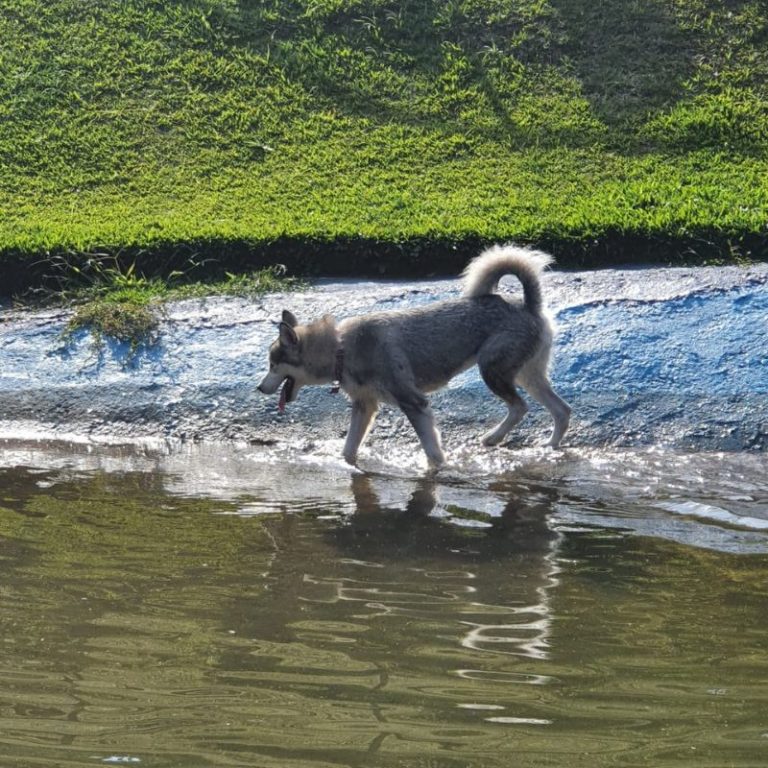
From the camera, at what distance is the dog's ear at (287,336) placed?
7891 mm

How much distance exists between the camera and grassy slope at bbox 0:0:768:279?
413 inches

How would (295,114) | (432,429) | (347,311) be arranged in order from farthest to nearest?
(295,114) < (347,311) < (432,429)

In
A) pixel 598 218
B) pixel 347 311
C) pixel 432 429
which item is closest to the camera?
pixel 432 429

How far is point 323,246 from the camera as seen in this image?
10336mm

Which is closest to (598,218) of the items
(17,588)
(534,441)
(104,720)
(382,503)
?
(534,441)

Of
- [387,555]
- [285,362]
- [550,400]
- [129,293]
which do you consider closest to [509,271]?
[550,400]

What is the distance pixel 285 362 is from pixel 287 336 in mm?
167

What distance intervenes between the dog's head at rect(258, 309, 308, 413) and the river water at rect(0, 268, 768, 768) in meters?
0.42

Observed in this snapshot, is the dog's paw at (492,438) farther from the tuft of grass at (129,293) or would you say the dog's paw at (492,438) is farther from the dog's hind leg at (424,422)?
the tuft of grass at (129,293)

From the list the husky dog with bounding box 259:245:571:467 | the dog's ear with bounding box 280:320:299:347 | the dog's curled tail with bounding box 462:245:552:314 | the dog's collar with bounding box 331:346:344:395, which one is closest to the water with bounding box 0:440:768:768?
the husky dog with bounding box 259:245:571:467

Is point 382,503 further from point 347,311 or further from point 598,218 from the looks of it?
point 598,218

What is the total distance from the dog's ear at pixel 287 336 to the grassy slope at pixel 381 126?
8.16 feet

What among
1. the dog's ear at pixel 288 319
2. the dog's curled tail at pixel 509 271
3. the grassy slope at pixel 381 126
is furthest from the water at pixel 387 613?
the grassy slope at pixel 381 126

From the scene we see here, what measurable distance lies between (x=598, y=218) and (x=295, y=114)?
4509 millimetres
